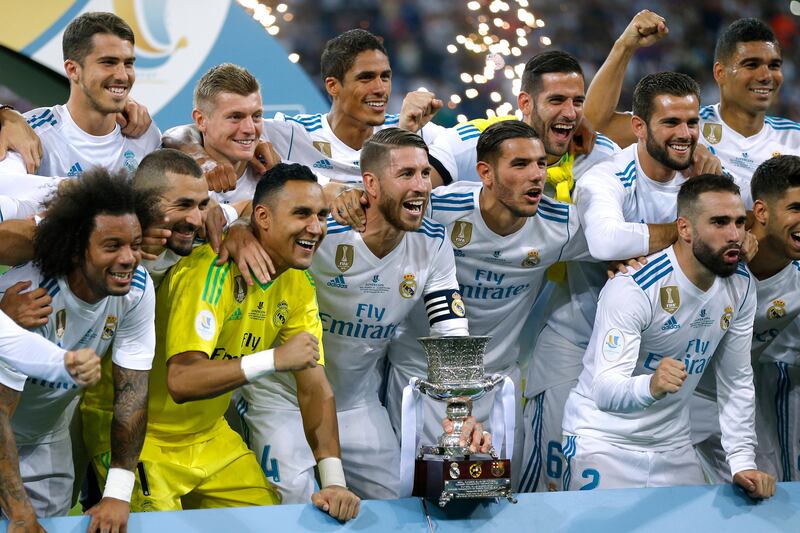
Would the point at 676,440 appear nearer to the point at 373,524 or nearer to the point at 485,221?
the point at 485,221

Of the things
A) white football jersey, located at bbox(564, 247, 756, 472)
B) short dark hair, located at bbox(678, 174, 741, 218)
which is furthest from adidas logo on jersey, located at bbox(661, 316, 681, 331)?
short dark hair, located at bbox(678, 174, 741, 218)

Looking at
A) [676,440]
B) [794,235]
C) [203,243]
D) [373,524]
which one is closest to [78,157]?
[203,243]

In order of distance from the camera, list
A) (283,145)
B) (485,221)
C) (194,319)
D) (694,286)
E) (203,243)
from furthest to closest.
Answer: (283,145) → (485,221) → (694,286) → (203,243) → (194,319)

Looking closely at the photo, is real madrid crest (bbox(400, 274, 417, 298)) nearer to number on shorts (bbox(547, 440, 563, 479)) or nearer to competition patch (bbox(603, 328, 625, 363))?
competition patch (bbox(603, 328, 625, 363))

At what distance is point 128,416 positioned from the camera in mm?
3703

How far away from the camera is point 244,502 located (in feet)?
13.7

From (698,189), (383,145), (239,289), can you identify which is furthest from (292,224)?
(698,189)

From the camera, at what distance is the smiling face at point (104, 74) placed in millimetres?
4605

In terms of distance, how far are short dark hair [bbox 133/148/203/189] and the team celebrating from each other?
0.01 metres

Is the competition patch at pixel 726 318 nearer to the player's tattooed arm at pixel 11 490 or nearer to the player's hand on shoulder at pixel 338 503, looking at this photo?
the player's hand on shoulder at pixel 338 503

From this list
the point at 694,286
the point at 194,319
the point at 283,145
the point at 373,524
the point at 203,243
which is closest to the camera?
the point at 373,524

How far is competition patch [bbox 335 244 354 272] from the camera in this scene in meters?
4.59

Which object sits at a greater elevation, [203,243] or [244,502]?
[203,243]

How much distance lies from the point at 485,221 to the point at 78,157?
1832 mm
